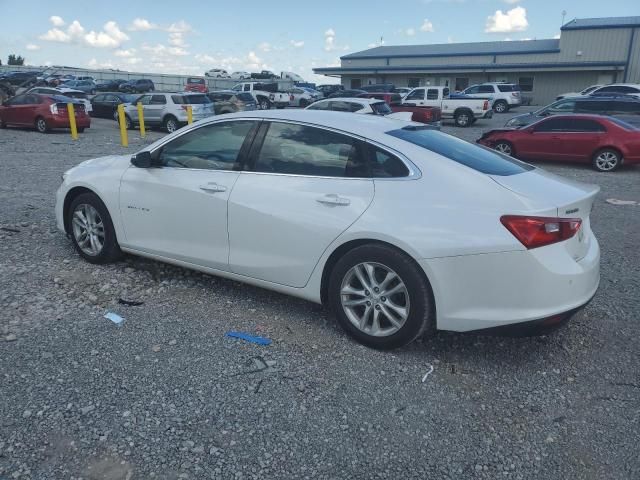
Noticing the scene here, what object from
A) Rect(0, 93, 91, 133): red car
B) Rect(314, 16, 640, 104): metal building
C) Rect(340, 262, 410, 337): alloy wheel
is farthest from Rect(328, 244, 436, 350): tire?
Rect(314, 16, 640, 104): metal building

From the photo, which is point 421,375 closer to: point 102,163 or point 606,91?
point 102,163

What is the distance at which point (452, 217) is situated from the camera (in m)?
3.17

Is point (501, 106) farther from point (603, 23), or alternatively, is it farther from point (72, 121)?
point (72, 121)

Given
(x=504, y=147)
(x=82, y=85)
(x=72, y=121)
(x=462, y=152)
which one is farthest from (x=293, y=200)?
(x=82, y=85)

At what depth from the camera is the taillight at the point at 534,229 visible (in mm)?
3025

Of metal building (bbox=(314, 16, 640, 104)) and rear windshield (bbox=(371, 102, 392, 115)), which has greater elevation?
metal building (bbox=(314, 16, 640, 104))

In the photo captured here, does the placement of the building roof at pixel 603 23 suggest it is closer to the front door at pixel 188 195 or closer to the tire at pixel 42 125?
the tire at pixel 42 125

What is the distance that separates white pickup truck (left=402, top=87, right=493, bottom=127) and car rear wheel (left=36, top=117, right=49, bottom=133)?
1666 centimetres

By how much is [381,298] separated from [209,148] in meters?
1.94

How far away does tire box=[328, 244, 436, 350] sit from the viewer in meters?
3.29

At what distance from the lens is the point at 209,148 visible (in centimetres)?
431

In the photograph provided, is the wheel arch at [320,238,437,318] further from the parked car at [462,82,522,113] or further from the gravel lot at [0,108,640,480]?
the parked car at [462,82,522,113]

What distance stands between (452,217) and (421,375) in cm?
103

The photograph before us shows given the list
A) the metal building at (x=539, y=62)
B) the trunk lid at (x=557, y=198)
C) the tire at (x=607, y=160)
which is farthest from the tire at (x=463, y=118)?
the trunk lid at (x=557, y=198)
